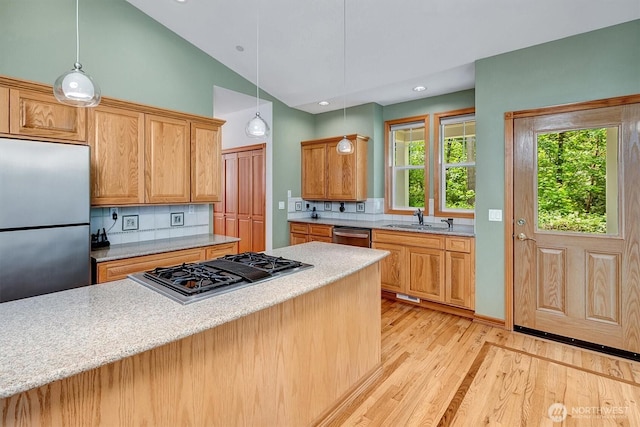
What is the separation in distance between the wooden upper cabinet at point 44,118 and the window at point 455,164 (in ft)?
13.0

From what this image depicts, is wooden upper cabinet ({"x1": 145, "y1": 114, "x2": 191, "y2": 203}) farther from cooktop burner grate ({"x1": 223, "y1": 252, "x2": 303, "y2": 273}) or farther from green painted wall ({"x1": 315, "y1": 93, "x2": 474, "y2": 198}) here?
green painted wall ({"x1": 315, "y1": 93, "x2": 474, "y2": 198})

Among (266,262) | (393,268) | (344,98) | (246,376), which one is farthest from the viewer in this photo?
(344,98)

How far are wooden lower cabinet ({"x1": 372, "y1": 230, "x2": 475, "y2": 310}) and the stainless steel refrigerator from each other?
2993 mm

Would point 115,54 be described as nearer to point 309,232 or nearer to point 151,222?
point 151,222

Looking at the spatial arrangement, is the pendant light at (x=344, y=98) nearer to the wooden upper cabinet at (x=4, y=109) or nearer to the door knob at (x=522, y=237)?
the door knob at (x=522, y=237)

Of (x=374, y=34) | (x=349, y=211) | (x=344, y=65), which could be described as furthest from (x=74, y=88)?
(x=349, y=211)

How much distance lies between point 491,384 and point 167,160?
343cm

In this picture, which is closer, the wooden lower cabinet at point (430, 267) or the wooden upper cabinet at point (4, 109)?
the wooden upper cabinet at point (4, 109)

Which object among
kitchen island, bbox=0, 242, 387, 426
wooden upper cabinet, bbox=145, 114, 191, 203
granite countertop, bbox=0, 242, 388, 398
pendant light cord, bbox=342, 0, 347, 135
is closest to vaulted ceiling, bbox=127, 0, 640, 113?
pendant light cord, bbox=342, 0, 347, 135

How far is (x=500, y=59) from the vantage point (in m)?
3.18

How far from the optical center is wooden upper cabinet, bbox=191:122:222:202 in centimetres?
348

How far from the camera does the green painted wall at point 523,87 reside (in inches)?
104

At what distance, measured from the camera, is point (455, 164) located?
13.9ft

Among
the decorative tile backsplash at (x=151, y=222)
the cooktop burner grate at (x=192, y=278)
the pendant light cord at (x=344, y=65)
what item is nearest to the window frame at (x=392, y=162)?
the pendant light cord at (x=344, y=65)
